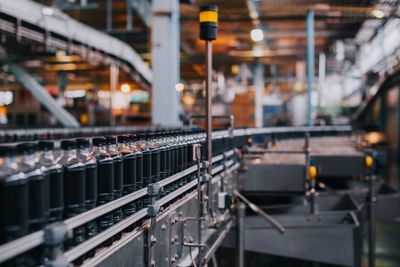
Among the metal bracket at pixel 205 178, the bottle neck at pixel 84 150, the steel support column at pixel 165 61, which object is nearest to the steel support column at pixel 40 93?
the steel support column at pixel 165 61

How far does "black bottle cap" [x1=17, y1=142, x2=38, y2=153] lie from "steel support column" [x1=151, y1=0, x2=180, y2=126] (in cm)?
905

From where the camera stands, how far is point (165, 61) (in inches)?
427

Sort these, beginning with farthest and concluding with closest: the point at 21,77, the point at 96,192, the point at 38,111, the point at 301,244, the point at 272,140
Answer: the point at 38,111
the point at 21,77
the point at 272,140
the point at 301,244
the point at 96,192

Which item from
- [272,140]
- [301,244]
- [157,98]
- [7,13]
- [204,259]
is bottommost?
[301,244]

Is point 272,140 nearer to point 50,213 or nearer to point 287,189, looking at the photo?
point 287,189

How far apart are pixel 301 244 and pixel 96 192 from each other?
10.9ft

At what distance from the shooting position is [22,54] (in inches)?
534

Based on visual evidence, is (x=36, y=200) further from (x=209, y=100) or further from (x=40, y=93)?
(x=40, y=93)

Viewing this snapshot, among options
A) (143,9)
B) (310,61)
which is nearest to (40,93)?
(143,9)

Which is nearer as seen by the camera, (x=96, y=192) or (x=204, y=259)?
(x=96, y=192)

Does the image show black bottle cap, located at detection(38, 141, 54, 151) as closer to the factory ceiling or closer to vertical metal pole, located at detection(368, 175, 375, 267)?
vertical metal pole, located at detection(368, 175, 375, 267)

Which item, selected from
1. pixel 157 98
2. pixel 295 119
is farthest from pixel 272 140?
pixel 295 119

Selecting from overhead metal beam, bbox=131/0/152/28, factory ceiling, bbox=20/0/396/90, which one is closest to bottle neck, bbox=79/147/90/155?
factory ceiling, bbox=20/0/396/90

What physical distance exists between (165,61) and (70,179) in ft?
30.6
